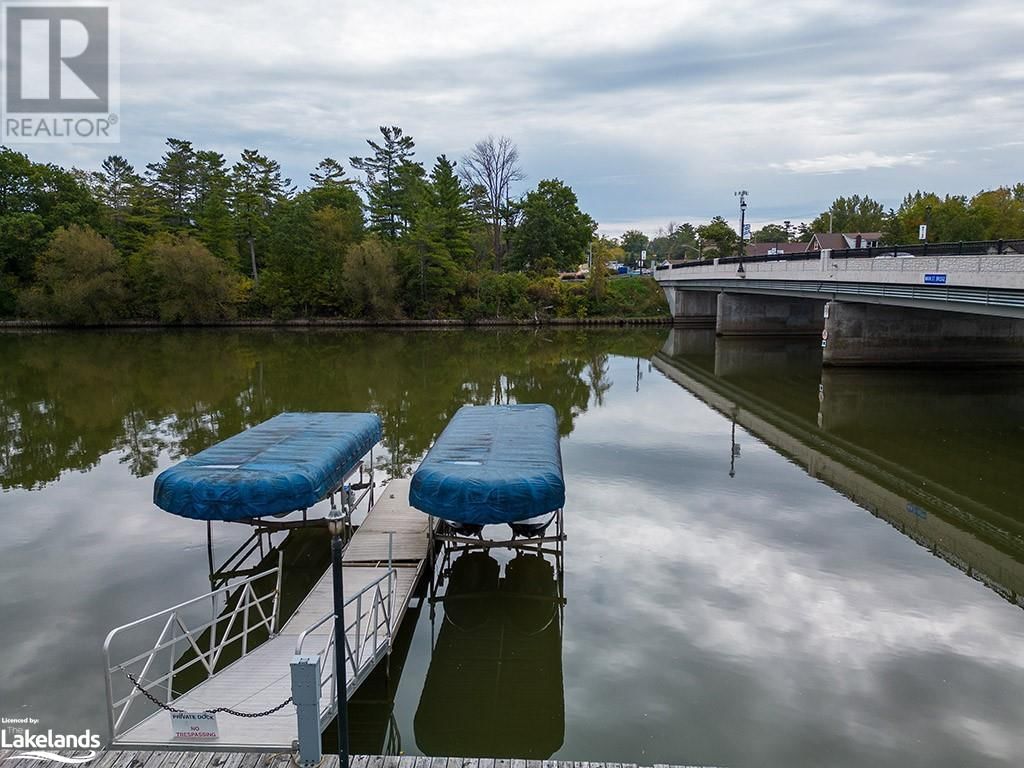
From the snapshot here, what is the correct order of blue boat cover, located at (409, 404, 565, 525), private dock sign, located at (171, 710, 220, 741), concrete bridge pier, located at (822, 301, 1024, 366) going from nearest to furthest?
private dock sign, located at (171, 710, 220, 741)
blue boat cover, located at (409, 404, 565, 525)
concrete bridge pier, located at (822, 301, 1024, 366)

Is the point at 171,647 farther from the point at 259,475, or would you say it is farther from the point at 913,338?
the point at 913,338

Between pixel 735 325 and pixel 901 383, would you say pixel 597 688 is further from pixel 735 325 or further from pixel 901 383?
pixel 735 325

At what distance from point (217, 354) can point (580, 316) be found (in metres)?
38.5

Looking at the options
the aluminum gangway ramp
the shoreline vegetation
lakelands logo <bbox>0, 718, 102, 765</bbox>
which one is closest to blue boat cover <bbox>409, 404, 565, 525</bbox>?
the aluminum gangway ramp

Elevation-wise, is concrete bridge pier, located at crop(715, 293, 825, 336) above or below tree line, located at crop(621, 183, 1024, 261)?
below

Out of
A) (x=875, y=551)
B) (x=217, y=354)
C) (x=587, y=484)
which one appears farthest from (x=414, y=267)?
(x=875, y=551)

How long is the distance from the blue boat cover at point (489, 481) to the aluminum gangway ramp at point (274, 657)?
54.8 inches

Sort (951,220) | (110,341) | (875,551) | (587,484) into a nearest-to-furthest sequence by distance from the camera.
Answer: (875,551), (587,484), (110,341), (951,220)

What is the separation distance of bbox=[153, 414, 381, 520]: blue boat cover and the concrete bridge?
21.9 meters

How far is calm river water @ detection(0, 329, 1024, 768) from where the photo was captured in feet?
27.2

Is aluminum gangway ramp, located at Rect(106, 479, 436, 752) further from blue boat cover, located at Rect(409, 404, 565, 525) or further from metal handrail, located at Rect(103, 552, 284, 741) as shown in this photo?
blue boat cover, located at Rect(409, 404, 565, 525)

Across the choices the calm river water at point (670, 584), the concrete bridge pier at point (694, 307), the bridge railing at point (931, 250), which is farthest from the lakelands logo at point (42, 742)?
the concrete bridge pier at point (694, 307)

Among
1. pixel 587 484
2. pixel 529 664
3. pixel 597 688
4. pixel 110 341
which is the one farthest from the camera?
pixel 110 341

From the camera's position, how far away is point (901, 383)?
32.1 metres
